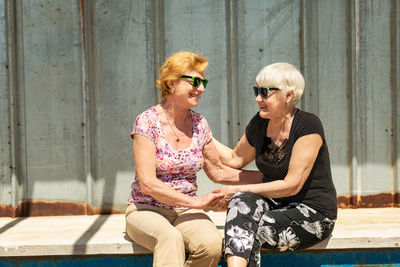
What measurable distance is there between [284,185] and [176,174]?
0.68 meters

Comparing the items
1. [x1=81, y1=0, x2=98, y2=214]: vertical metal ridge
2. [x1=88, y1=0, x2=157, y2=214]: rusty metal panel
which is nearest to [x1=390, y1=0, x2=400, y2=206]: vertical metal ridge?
[x1=88, y1=0, x2=157, y2=214]: rusty metal panel

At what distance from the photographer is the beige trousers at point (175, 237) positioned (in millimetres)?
2656

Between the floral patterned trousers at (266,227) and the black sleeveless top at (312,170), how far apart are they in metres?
0.06

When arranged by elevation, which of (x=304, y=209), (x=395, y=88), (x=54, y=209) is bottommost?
(x=54, y=209)

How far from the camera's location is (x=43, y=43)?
405 cm

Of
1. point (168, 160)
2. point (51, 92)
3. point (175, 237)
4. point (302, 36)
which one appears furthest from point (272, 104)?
point (51, 92)

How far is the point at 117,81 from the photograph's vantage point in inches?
161

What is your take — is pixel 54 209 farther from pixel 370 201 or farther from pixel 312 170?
pixel 370 201

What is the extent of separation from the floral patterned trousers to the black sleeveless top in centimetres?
6

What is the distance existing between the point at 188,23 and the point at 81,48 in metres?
0.92

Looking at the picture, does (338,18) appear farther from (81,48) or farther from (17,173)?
(17,173)

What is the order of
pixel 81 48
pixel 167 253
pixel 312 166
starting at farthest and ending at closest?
pixel 81 48 < pixel 312 166 < pixel 167 253

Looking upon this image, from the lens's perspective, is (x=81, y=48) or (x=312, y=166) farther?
(x=81, y=48)

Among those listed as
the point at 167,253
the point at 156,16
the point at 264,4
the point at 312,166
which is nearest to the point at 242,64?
the point at 264,4
